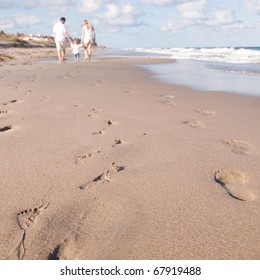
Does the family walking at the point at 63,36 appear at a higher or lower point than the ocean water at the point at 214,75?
higher

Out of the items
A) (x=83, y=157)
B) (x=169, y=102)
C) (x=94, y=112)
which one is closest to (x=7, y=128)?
(x=94, y=112)

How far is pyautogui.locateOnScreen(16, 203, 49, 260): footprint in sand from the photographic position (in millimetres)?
1467

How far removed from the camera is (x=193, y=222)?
163 cm

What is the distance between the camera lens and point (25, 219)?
167 cm

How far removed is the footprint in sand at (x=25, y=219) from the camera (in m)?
1.47

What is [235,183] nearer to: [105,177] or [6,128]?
[105,177]

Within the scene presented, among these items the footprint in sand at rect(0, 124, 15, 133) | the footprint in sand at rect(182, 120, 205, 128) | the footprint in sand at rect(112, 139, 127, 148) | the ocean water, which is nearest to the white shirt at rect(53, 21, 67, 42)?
the ocean water

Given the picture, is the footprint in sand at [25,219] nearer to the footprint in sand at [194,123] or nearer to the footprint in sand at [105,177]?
the footprint in sand at [105,177]

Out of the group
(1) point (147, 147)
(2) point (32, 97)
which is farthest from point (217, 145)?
(2) point (32, 97)

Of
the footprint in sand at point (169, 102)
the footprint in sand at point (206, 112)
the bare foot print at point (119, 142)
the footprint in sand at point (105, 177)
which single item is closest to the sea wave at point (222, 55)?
the footprint in sand at point (169, 102)

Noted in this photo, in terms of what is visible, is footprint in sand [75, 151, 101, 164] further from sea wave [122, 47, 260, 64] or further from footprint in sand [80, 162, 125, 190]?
sea wave [122, 47, 260, 64]

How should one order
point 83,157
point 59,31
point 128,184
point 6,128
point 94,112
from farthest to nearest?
point 59,31 < point 94,112 < point 6,128 < point 83,157 < point 128,184

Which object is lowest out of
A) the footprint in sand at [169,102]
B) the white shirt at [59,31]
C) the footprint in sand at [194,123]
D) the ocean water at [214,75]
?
the ocean water at [214,75]

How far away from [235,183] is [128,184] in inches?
28.7
